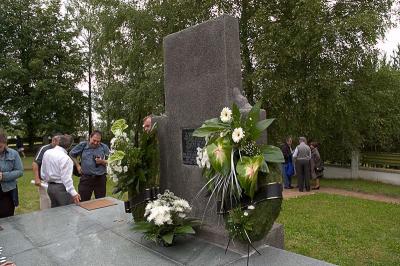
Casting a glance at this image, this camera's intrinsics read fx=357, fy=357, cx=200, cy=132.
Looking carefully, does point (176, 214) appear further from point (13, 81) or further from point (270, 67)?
point (13, 81)

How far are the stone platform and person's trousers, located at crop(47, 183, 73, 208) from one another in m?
0.61

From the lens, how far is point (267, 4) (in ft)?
42.5

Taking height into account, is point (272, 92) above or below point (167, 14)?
below

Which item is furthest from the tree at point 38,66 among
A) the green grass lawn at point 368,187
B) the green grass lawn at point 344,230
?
the green grass lawn at point 344,230

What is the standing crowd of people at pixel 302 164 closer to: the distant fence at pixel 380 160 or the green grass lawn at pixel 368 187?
the green grass lawn at pixel 368 187

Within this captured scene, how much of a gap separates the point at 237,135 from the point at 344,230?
4650 millimetres

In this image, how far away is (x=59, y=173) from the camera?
5.76 meters

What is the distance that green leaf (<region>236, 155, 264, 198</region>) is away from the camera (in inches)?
123

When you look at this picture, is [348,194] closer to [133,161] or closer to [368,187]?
[368,187]

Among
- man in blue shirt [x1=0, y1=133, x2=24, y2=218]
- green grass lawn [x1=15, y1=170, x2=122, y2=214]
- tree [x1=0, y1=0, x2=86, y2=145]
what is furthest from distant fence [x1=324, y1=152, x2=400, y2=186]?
tree [x1=0, y1=0, x2=86, y2=145]

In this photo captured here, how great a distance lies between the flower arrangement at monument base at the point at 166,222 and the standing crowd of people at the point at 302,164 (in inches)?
333

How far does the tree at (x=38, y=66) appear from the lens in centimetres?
2745

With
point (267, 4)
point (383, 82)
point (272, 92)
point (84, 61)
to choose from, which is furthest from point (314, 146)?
point (84, 61)

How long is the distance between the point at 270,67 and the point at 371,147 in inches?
245
